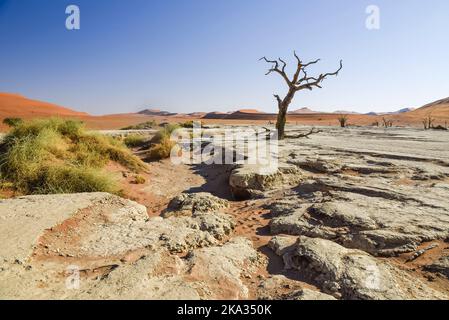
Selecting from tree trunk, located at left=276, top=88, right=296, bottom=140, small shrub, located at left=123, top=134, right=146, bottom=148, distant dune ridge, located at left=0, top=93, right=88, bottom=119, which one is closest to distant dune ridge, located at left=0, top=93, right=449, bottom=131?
distant dune ridge, located at left=0, top=93, right=88, bottom=119

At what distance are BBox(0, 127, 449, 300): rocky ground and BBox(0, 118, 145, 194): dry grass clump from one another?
1328 mm

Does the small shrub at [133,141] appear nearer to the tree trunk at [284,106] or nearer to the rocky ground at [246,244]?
the tree trunk at [284,106]

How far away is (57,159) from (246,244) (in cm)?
476

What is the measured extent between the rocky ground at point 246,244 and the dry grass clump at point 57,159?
1328 millimetres

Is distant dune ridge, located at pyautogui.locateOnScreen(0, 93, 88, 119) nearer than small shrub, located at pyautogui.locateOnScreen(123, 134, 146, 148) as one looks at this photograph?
No

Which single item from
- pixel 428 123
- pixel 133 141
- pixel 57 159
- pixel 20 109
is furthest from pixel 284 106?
pixel 20 109

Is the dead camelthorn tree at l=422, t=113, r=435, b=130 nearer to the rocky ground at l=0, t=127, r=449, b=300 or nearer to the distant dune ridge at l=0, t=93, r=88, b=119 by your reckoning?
the rocky ground at l=0, t=127, r=449, b=300

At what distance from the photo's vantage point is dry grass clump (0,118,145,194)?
17.5ft

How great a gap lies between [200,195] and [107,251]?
233 centimetres

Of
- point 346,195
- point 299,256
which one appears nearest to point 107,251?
point 299,256

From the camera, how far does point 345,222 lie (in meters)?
3.63

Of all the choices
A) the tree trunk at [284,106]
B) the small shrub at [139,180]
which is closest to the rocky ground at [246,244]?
the small shrub at [139,180]

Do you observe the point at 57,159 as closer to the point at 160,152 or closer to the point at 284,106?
the point at 160,152
